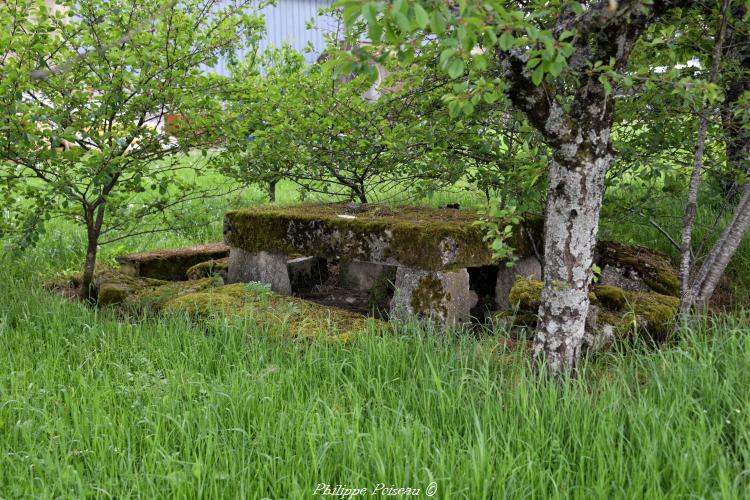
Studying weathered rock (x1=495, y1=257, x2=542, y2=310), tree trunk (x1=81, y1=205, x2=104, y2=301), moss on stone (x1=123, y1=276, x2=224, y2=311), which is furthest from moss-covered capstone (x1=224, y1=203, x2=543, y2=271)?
tree trunk (x1=81, y1=205, x2=104, y2=301)

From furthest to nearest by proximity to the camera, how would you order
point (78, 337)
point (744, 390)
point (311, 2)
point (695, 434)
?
point (311, 2) → point (78, 337) → point (744, 390) → point (695, 434)

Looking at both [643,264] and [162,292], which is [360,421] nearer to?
[162,292]

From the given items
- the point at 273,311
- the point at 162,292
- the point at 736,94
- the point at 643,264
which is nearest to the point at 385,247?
the point at 273,311

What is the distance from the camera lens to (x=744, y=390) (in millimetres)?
2484

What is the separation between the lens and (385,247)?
158 inches

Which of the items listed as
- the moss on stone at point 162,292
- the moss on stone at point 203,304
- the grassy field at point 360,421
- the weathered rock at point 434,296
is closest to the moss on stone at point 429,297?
the weathered rock at point 434,296

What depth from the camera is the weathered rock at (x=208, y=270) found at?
521 centimetres

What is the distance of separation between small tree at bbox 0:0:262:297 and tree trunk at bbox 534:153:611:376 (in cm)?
239

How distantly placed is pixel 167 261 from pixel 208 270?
50cm

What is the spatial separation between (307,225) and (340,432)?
7.24ft

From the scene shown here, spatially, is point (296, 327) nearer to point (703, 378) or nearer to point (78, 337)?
point (78, 337)

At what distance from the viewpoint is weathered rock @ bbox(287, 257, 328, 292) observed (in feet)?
17.0

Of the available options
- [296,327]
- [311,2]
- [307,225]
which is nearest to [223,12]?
[307,225]

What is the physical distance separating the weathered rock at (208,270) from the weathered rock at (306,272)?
554 mm
